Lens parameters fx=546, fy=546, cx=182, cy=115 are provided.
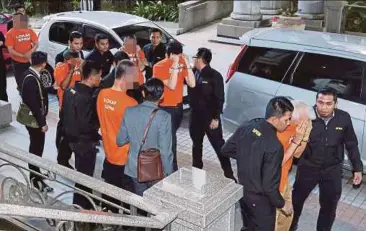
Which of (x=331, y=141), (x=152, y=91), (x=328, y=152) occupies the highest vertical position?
(x=152, y=91)

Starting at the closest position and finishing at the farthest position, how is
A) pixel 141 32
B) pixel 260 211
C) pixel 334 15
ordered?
pixel 260 211, pixel 141 32, pixel 334 15

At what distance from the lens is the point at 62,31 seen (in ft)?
36.0

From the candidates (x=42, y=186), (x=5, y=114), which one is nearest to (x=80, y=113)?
(x=42, y=186)

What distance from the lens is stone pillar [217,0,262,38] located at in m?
16.3

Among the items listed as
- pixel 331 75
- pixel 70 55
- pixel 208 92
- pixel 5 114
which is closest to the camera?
pixel 208 92

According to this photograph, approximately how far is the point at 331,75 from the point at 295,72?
50cm

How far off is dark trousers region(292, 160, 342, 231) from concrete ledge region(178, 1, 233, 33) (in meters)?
12.3

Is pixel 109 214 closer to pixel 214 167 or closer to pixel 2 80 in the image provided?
pixel 214 167

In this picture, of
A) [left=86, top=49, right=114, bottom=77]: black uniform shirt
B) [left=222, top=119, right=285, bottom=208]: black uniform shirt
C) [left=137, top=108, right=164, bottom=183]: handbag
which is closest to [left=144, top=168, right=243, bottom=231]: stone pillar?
[left=222, top=119, right=285, bottom=208]: black uniform shirt

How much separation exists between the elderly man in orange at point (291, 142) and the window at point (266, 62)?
238 centimetres

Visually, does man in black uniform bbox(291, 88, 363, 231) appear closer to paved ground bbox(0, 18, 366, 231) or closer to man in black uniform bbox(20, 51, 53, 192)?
paved ground bbox(0, 18, 366, 231)

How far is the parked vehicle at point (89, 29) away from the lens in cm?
1046

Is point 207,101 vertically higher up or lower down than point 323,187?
higher up

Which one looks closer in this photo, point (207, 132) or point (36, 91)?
point (36, 91)
